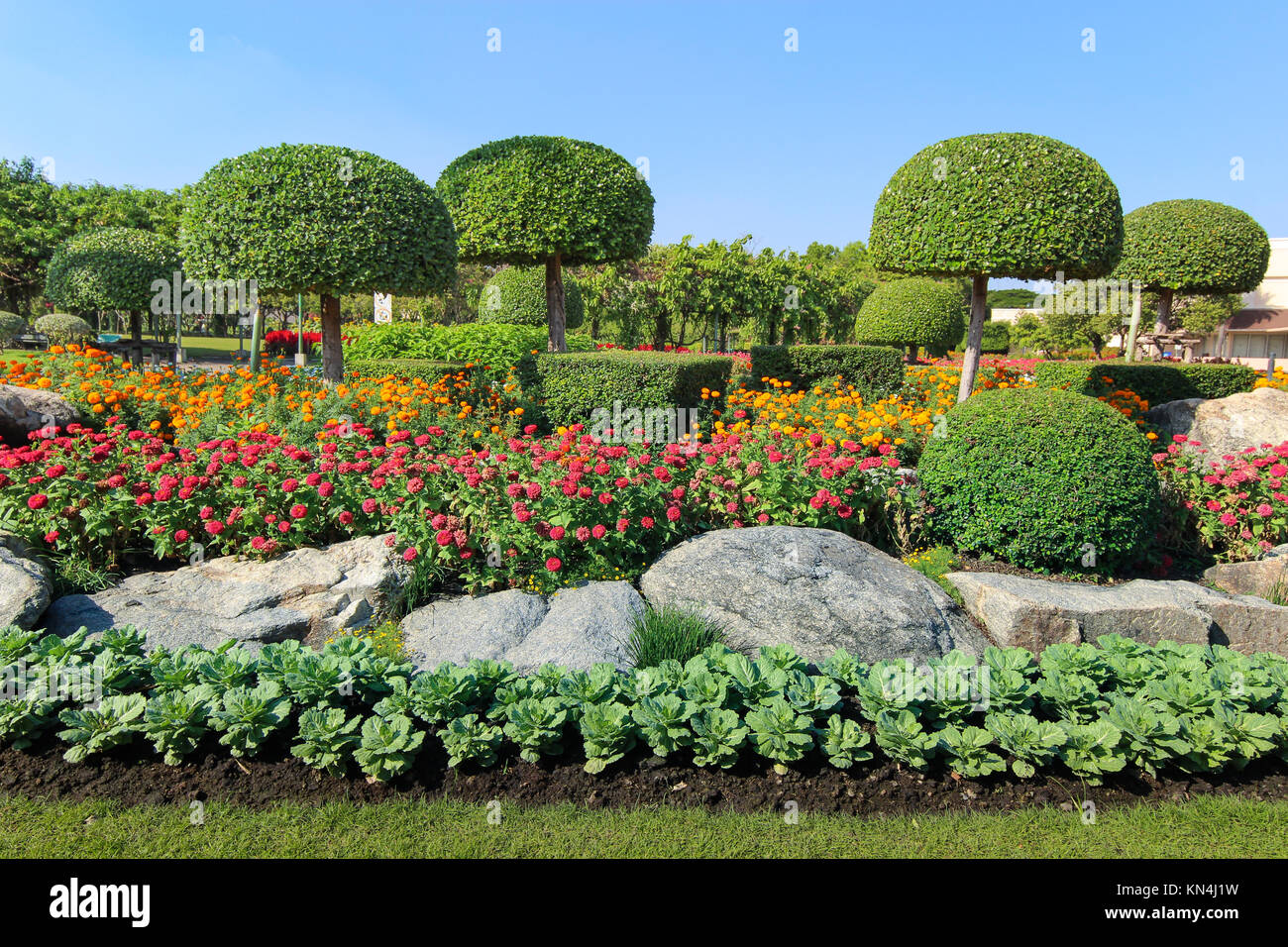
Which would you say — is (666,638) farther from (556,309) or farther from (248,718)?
(556,309)

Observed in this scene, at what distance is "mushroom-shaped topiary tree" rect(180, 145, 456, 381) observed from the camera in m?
8.48

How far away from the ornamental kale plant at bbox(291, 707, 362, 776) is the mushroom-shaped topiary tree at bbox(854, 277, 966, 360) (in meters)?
20.6

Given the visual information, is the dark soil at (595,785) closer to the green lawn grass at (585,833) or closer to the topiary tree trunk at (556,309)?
the green lawn grass at (585,833)

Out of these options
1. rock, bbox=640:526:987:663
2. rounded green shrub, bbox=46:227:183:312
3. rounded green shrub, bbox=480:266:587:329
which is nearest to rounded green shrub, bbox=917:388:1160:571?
rock, bbox=640:526:987:663

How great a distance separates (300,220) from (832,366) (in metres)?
8.04

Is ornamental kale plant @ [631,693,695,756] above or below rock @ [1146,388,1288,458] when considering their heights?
below

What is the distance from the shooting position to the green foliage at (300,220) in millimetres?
8484

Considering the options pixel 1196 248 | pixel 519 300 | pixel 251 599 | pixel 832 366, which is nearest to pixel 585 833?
pixel 251 599

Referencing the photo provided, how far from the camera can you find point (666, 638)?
3889mm

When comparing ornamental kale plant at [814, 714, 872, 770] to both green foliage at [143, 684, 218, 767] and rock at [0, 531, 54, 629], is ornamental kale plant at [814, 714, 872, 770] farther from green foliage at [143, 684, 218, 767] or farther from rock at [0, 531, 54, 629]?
rock at [0, 531, 54, 629]

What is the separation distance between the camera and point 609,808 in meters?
3.02
